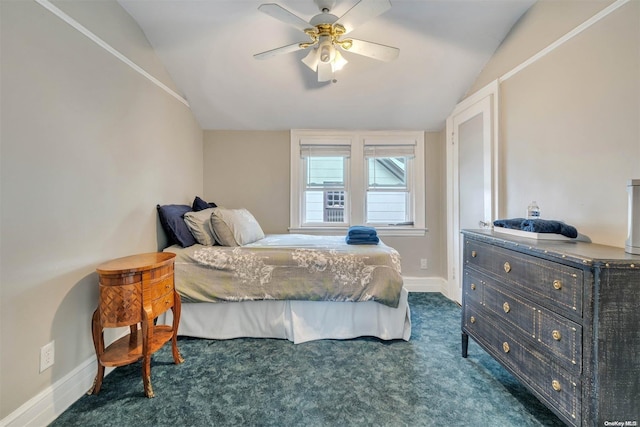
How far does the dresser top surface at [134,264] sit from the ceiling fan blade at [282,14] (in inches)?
65.2

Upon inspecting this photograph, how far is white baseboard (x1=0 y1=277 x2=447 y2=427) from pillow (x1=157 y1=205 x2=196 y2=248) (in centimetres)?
99

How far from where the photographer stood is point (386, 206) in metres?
3.54

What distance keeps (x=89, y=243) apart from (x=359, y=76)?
266cm

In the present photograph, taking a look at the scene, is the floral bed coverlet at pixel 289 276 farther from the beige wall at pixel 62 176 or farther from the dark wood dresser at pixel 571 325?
the dark wood dresser at pixel 571 325

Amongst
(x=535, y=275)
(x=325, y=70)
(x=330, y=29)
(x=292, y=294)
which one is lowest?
(x=292, y=294)

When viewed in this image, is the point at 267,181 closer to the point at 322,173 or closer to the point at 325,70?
the point at 322,173

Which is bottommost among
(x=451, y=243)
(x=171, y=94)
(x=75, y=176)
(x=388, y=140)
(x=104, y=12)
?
(x=451, y=243)

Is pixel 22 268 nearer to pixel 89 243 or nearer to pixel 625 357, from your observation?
pixel 89 243

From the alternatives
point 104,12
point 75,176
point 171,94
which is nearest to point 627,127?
point 75,176

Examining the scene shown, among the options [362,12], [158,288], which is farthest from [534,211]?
[158,288]

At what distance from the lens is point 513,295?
1.46m

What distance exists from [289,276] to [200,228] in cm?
98

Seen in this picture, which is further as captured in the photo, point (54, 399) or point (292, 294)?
point (292, 294)

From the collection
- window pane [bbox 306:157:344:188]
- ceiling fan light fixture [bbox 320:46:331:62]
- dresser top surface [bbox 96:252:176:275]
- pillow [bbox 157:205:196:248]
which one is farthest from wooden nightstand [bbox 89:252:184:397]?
window pane [bbox 306:157:344:188]
